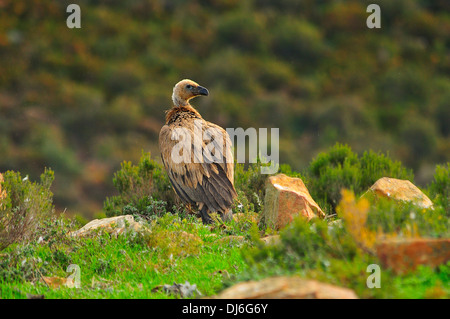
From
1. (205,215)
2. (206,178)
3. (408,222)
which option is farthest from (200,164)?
(408,222)

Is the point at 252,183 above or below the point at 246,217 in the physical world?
above

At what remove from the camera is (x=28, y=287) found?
564 centimetres

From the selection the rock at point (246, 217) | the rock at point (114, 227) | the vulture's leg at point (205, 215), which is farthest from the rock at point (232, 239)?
the vulture's leg at point (205, 215)

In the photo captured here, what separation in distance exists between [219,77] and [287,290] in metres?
27.9

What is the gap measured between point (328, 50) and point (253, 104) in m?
6.27

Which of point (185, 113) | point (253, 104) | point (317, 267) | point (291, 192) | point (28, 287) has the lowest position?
point (28, 287)

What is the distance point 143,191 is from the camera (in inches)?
360

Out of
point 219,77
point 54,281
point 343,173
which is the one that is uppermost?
point 219,77

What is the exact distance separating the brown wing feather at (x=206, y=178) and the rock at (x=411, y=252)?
354 cm

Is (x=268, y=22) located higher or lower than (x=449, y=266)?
higher

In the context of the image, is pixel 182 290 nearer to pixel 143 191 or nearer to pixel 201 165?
pixel 201 165

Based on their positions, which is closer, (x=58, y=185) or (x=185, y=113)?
(x=185, y=113)

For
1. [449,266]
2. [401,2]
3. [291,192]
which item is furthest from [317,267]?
[401,2]
